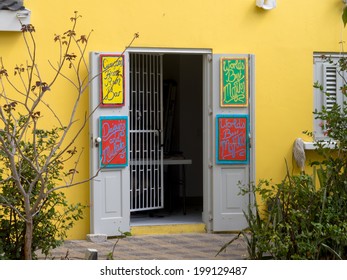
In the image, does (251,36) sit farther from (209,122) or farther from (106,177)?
(106,177)

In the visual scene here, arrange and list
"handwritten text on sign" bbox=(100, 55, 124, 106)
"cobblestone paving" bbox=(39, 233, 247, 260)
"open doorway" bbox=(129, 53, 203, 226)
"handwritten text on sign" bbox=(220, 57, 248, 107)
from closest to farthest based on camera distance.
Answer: "cobblestone paving" bbox=(39, 233, 247, 260) < "handwritten text on sign" bbox=(100, 55, 124, 106) < "handwritten text on sign" bbox=(220, 57, 248, 107) < "open doorway" bbox=(129, 53, 203, 226)

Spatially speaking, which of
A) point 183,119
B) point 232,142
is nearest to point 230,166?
point 232,142

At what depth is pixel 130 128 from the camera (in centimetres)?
1207

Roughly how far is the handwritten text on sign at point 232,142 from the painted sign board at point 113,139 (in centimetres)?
120

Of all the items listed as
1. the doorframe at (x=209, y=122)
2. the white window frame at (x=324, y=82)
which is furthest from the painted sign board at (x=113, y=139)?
the white window frame at (x=324, y=82)

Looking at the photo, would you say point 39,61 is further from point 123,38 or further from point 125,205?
point 125,205

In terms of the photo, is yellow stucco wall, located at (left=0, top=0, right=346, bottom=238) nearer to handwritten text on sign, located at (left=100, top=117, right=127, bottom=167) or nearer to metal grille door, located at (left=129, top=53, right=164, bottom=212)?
handwritten text on sign, located at (left=100, top=117, right=127, bottom=167)

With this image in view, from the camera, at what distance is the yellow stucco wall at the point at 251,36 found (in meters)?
11.0

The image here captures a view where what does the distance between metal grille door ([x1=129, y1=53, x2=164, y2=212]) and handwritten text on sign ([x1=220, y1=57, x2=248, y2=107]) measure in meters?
1.09

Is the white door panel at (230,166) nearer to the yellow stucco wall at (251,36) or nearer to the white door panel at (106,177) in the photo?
the yellow stucco wall at (251,36)

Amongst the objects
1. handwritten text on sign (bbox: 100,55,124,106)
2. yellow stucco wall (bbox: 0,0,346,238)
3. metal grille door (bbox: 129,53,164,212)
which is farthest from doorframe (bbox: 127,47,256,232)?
metal grille door (bbox: 129,53,164,212)

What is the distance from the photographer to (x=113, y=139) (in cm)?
1100

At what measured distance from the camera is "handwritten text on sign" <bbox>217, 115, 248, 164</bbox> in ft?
37.6
